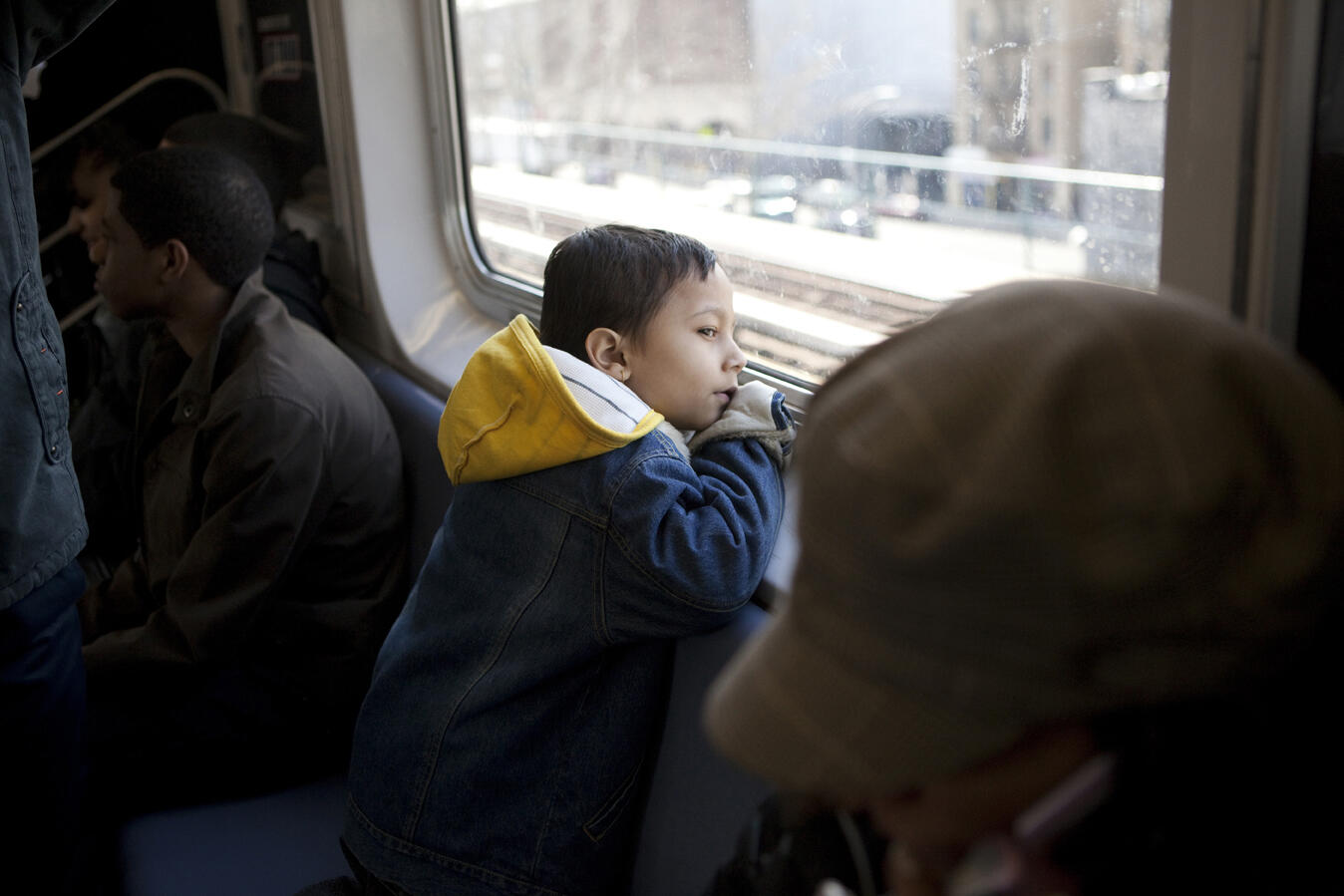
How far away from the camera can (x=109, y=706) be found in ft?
6.22

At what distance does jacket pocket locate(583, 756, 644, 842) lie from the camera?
1.26m

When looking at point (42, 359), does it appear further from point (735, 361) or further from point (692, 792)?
point (692, 792)

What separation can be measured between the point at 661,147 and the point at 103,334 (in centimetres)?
187

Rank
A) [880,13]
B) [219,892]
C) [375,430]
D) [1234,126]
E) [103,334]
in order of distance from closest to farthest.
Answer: [1234,126]
[880,13]
[219,892]
[375,430]
[103,334]

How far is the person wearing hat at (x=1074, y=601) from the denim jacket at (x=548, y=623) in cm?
60

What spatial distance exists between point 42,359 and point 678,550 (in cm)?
94

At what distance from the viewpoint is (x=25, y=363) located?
56.7 inches

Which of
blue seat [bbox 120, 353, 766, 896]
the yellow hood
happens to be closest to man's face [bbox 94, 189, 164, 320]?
blue seat [bbox 120, 353, 766, 896]

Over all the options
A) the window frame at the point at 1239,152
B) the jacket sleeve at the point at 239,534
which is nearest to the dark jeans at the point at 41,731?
the jacket sleeve at the point at 239,534

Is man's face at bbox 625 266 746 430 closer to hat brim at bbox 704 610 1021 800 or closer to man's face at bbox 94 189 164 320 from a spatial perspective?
hat brim at bbox 704 610 1021 800

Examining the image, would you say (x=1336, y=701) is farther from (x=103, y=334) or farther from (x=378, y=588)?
(x=103, y=334)

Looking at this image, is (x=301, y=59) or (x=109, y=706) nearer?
(x=109, y=706)

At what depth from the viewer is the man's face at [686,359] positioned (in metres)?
1.34

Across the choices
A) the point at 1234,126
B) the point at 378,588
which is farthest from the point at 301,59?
the point at 1234,126
